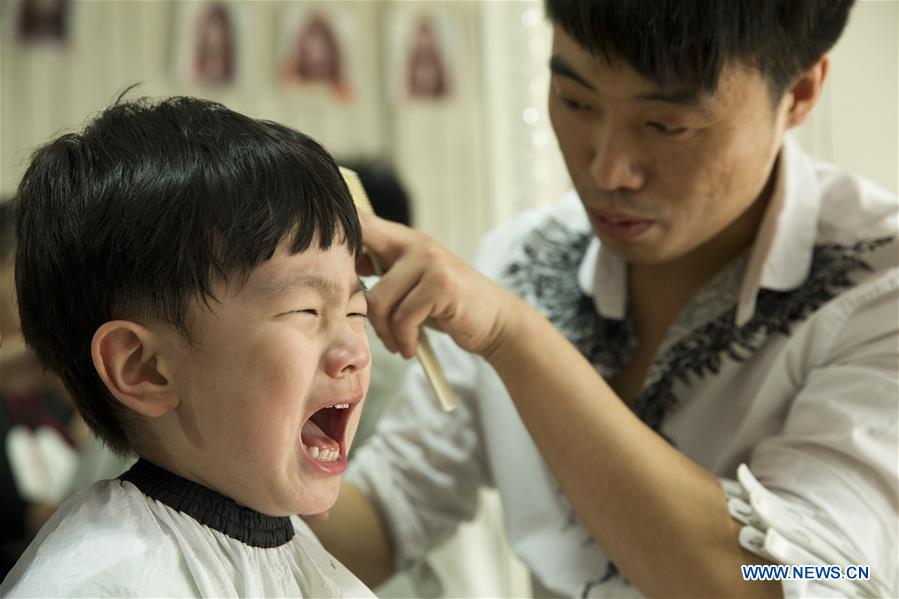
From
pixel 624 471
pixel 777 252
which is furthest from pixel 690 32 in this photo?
pixel 624 471

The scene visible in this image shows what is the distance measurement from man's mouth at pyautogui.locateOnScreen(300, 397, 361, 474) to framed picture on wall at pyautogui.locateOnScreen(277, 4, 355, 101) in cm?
225

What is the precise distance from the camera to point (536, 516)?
4.58 ft

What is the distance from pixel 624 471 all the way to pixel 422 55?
2203mm

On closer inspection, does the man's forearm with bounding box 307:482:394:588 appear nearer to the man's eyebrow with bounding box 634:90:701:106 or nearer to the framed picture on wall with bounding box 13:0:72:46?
the man's eyebrow with bounding box 634:90:701:106

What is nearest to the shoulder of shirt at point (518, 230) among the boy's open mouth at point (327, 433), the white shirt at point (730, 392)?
the white shirt at point (730, 392)

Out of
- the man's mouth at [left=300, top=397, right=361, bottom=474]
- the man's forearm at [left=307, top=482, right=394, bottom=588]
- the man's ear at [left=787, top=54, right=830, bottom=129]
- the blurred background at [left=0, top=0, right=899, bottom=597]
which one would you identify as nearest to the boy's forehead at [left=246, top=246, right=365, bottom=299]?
the man's mouth at [left=300, top=397, right=361, bottom=474]

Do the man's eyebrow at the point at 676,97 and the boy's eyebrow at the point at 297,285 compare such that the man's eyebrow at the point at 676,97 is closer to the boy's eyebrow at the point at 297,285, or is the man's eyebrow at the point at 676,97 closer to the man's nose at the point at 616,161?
the man's nose at the point at 616,161

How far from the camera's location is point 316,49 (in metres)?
3.04

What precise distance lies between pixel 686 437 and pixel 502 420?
259 millimetres

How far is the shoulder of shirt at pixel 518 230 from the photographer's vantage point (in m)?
1.55

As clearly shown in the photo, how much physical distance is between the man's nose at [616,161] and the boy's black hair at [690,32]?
8cm

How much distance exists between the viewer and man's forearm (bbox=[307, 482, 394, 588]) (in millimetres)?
1314

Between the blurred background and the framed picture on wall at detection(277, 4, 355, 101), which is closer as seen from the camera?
the blurred background

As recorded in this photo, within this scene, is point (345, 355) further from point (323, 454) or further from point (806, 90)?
point (806, 90)
